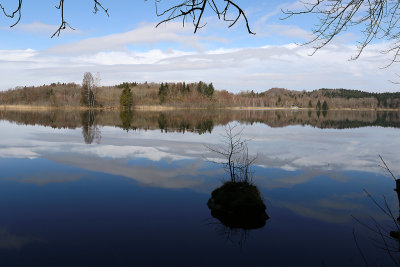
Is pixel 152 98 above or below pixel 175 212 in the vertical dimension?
above

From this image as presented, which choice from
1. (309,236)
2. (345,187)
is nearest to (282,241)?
(309,236)

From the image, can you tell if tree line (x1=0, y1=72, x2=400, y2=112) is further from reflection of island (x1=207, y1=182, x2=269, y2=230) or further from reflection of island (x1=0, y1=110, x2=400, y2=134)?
reflection of island (x1=207, y1=182, x2=269, y2=230)

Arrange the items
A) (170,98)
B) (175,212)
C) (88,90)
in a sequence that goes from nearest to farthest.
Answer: (175,212)
(88,90)
(170,98)

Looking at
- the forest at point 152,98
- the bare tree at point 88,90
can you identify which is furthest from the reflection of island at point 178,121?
the forest at point 152,98

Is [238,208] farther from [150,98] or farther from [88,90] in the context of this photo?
[150,98]

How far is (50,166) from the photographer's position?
45.5 ft

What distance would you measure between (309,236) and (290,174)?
18.6 ft

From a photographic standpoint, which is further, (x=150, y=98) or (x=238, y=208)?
(x=150, y=98)

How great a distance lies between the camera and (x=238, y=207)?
8414 millimetres

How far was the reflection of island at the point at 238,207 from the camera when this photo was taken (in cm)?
804

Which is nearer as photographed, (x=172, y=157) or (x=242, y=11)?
(x=242, y=11)

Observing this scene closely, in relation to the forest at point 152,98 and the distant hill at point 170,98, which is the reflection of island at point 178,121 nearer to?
the forest at point 152,98

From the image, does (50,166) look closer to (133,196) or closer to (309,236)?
(133,196)

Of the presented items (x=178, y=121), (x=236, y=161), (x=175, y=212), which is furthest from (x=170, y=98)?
(x=175, y=212)
